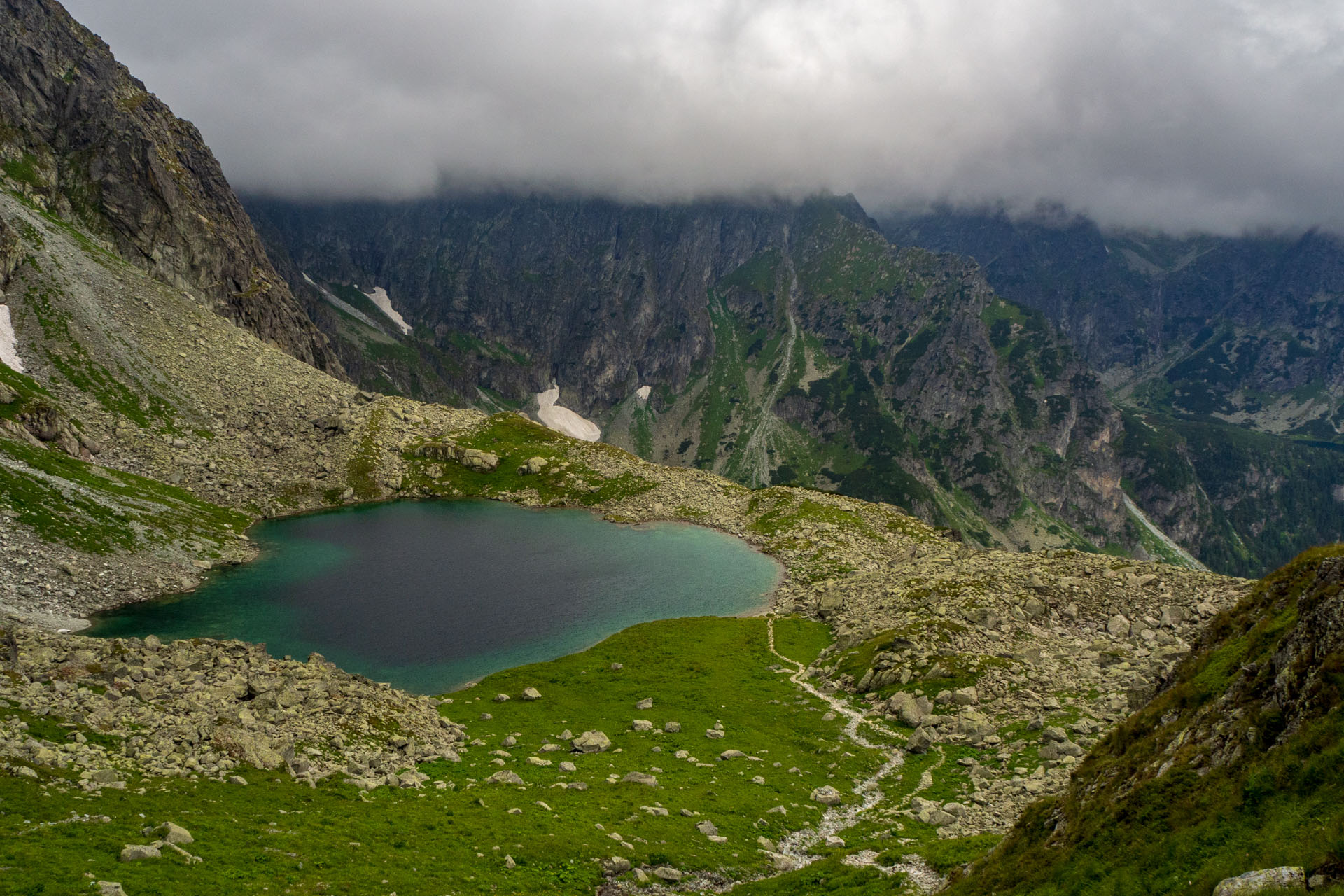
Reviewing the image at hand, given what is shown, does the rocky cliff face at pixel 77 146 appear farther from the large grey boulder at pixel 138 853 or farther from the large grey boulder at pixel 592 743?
the large grey boulder at pixel 138 853

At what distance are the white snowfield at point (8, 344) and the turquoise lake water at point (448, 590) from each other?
53.5 meters

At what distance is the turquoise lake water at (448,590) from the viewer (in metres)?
77.6

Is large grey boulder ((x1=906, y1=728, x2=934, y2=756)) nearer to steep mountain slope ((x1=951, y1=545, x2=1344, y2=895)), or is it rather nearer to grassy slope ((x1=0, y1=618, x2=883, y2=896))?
grassy slope ((x1=0, y1=618, x2=883, y2=896))

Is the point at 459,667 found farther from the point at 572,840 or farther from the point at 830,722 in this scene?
the point at 572,840

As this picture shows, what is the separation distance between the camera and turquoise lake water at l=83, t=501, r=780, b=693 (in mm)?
77625

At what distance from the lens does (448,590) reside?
3863 inches

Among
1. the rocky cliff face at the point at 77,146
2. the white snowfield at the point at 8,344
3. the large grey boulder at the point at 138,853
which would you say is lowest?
the large grey boulder at the point at 138,853

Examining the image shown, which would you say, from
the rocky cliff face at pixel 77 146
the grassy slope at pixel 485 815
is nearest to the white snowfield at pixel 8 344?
the rocky cliff face at pixel 77 146

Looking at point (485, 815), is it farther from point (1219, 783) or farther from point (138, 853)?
point (1219, 783)

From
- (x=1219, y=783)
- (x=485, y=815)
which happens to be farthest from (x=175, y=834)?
(x=1219, y=783)

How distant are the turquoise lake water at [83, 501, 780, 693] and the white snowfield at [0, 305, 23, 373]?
53483 millimetres

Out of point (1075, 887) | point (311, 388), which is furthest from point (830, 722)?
point (311, 388)

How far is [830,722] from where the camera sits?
5756 centimetres

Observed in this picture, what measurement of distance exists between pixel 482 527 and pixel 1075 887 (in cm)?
12717
